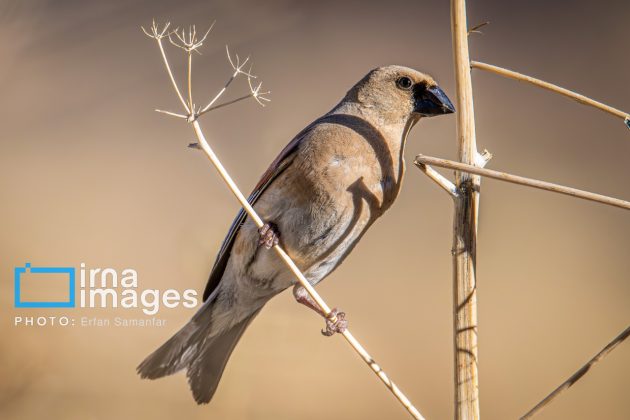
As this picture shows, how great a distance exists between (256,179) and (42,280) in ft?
2.96

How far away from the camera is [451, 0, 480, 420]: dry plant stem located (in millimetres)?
1210

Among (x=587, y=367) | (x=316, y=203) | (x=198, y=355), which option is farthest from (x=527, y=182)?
(x=198, y=355)

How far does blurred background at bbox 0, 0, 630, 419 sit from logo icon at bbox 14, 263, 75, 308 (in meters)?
0.06

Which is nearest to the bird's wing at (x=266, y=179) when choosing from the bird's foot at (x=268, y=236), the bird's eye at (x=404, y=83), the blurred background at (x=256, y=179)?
the bird's foot at (x=268, y=236)

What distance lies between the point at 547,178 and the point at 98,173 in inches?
74.6

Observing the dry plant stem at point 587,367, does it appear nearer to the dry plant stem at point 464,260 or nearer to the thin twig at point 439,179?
the dry plant stem at point 464,260

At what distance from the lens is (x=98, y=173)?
313cm

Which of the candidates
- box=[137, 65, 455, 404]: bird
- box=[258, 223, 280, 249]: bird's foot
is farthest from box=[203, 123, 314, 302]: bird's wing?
box=[258, 223, 280, 249]: bird's foot

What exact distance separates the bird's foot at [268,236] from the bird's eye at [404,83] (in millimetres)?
529

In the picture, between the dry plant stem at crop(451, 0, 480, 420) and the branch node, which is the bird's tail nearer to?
the dry plant stem at crop(451, 0, 480, 420)

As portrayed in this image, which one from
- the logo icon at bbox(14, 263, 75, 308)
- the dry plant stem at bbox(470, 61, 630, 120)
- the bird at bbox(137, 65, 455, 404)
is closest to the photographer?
the dry plant stem at bbox(470, 61, 630, 120)

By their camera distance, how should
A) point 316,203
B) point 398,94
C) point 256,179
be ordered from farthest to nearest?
point 256,179, point 398,94, point 316,203

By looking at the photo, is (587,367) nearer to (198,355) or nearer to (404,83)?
(404,83)

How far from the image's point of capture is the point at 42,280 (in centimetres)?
284
